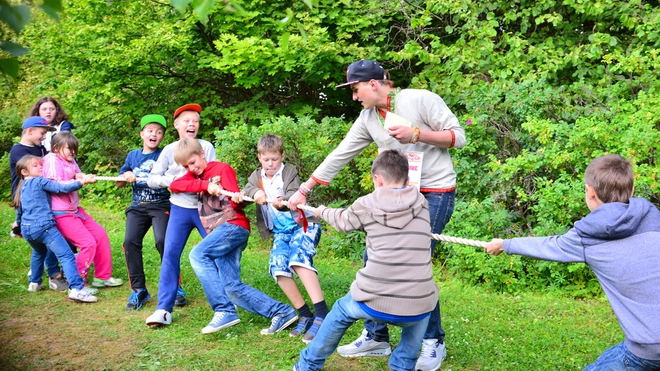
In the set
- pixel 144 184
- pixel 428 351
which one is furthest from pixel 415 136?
pixel 144 184

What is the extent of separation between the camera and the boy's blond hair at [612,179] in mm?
3422

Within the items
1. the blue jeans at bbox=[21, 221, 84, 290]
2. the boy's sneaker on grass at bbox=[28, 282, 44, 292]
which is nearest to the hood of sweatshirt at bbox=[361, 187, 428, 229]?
the blue jeans at bbox=[21, 221, 84, 290]

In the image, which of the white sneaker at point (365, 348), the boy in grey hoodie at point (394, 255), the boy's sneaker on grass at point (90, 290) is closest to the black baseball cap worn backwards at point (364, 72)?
the boy in grey hoodie at point (394, 255)

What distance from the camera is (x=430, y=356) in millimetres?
4594

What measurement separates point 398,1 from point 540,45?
2388 mm

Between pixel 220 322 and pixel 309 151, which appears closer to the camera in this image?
pixel 220 322

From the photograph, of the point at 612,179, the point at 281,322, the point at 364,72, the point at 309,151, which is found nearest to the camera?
the point at 612,179

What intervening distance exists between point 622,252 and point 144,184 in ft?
15.1

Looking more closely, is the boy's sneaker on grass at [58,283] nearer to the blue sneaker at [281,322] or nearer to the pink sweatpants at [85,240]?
the pink sweatpants at [85,240]

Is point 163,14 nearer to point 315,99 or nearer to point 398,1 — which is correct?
point 315,99

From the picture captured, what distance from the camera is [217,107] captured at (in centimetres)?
1182

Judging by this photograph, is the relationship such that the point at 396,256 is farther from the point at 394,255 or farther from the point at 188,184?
the point at 188,184

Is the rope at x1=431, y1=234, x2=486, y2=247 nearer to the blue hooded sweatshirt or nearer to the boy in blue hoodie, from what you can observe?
the boy in blue hoodie

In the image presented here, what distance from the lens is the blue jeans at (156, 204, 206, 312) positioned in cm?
569
